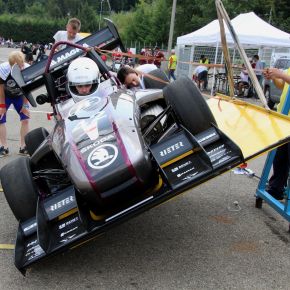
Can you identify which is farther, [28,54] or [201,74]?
A: [201,74]

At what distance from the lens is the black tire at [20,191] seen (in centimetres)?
347

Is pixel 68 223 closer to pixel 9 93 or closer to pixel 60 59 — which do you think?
pixel 60 59

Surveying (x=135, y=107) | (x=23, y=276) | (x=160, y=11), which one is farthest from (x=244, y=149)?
(x=160, y=11)

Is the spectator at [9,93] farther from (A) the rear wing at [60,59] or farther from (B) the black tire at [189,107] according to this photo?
(B) the black tire at [189,107]

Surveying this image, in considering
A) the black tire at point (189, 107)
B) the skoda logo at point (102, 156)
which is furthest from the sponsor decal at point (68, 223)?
the black tire at point (189, 107)

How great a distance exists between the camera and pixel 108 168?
3023 millimetres

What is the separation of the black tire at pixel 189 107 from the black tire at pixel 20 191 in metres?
1.31

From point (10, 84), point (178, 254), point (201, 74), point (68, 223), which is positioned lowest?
point (201, 74)

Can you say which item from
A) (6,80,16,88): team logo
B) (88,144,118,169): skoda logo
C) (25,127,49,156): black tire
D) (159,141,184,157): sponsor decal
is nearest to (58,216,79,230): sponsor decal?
(88,144,118,169): skoda logo

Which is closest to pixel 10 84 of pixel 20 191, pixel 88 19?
pixel 20 191

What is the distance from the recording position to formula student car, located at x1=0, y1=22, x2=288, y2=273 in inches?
120

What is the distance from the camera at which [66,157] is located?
3352mm

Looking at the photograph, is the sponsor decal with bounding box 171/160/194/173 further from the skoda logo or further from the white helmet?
the white helmet

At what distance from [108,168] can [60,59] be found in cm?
246
